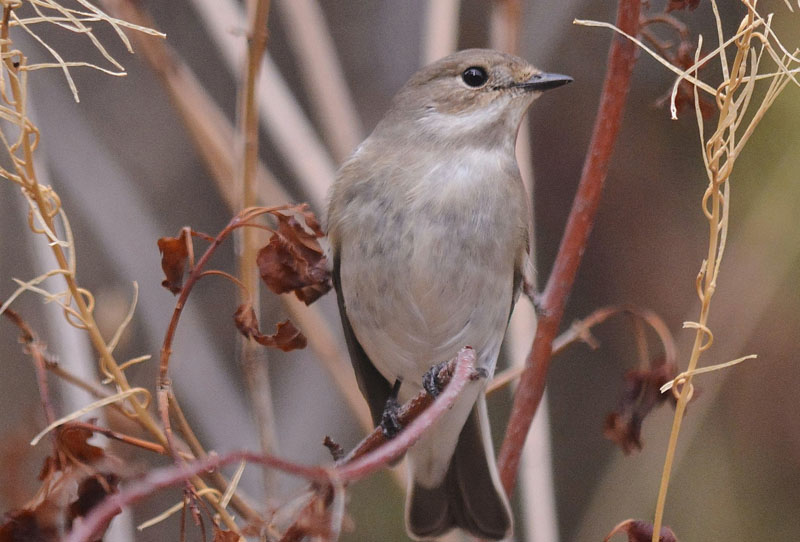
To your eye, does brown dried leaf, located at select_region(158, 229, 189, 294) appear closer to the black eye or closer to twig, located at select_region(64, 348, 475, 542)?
twig, located at select_region(64, 348, 475, 542)

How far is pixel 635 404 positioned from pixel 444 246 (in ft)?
2.44

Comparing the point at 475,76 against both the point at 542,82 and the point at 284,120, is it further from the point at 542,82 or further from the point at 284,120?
the point at 284,120

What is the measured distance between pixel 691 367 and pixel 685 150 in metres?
2.46

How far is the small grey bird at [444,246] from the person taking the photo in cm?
231

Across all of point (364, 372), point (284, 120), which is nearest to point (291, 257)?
point (284, 120)

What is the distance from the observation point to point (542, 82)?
7.67ft

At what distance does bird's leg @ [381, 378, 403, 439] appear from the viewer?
216 centimetres

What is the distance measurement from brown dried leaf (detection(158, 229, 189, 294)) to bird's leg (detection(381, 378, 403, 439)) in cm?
64

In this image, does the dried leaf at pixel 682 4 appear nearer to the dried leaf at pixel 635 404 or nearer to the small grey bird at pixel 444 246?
the dried leaf at pixel 635 404

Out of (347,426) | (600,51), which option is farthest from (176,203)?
(600,51)

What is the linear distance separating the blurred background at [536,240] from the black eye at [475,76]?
0.33 feet

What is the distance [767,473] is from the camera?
3.06m

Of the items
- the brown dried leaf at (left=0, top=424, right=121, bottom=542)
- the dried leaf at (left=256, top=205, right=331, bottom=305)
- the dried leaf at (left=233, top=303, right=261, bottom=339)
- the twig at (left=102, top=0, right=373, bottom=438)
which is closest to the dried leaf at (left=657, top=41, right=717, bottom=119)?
the dried leaf at (left=256, top=205, right=331, bottom=305)

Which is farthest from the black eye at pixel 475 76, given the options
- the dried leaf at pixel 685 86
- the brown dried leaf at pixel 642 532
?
the brown dried leaf at pixel 642 532
